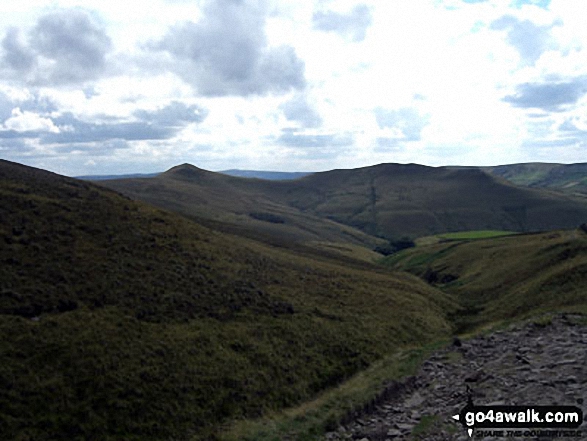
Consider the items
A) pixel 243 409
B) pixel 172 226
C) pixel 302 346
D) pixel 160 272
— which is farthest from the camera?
pixel 172 226

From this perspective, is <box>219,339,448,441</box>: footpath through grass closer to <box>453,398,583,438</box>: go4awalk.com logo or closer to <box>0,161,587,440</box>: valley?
<box>0,161,587,440</box>: valley

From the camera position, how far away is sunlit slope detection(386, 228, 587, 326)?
41.9 meters

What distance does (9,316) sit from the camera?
2652cm

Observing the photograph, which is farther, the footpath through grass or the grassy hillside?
the grassy hillside

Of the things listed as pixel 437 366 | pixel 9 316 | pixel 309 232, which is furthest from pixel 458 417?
pixel 309 232

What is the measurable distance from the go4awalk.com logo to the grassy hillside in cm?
965

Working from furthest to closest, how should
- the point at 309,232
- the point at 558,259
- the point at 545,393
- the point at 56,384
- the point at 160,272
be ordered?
the point at 309,232 → the point at 558,259 → the point at 160,272 → the point at 56,384 → the point at 545,393

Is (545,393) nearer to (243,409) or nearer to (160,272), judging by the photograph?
(243,409)

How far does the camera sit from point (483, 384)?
22.0 meters

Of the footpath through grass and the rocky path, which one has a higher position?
the rocky path

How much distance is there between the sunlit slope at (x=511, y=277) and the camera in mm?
41938

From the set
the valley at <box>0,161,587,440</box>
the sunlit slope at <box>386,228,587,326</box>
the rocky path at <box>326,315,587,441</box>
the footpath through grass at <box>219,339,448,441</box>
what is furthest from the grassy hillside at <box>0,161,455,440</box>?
the sunlit slope at <box>386,228,587,326</box>

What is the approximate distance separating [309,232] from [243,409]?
174 meters

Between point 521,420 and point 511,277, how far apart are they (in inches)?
1794
